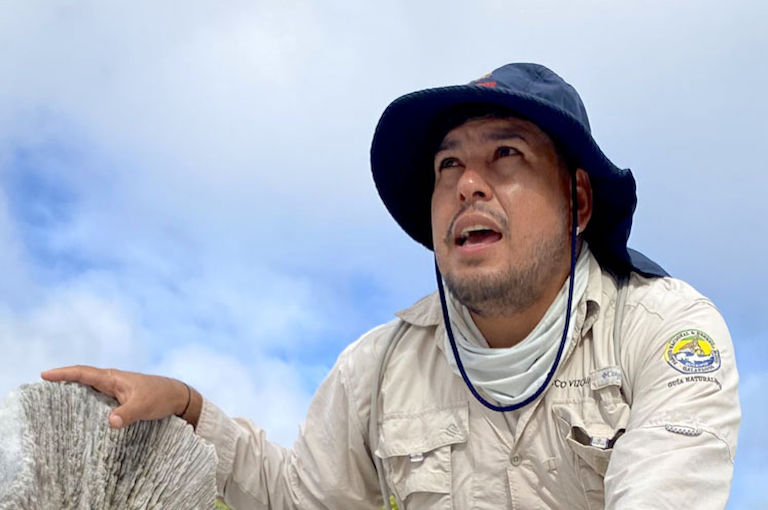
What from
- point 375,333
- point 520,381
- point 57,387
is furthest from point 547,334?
point 57,387

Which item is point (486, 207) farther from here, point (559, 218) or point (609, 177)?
point (609, 177)

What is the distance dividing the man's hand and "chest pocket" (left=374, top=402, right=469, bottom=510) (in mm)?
892

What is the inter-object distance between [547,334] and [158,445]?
1484 mm

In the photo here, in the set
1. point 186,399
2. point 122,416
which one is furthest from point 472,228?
point 122,416

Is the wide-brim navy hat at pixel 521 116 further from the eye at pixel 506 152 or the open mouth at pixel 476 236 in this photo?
the open mouth at pixel 476 236

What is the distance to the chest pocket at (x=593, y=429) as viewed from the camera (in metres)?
2.98

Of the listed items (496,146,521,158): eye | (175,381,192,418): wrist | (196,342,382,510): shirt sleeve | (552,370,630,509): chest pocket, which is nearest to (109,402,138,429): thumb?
(175,381,192,418): wrist

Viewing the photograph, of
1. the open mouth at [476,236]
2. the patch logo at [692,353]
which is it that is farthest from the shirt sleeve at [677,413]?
the open mouth at [476,236]

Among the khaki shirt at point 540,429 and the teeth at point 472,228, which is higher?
the teeth at point 472,228

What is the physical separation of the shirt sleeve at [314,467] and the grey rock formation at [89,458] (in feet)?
3.30

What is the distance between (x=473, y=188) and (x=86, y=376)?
1521 millimetres

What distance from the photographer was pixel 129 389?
2.73 m

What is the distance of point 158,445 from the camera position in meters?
2.62

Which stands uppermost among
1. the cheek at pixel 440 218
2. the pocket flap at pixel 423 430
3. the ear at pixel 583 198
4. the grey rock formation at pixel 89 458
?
the ear at pixel 583 198
